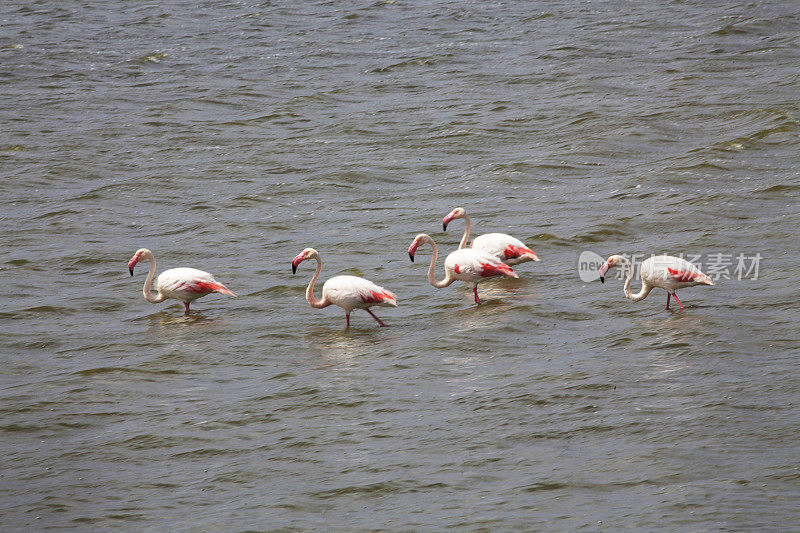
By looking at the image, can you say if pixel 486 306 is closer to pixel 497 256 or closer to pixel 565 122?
pixel 497 256

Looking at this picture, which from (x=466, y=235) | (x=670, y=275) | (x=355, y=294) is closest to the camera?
(x=670, y=275)

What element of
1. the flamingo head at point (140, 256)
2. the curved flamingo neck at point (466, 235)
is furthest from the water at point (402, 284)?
the curved flamingo neck at point (466, 235)

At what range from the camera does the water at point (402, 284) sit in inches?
313

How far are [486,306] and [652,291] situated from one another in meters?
1.75

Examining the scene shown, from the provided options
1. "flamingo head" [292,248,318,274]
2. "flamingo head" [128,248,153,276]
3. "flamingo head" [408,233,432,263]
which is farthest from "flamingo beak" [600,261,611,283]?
"flamingo head" [128,248,153,276]

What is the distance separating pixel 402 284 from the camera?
42.0 feet

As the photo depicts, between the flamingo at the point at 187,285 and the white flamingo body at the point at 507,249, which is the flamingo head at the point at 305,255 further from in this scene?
the white flamingo body at the point at 507,249

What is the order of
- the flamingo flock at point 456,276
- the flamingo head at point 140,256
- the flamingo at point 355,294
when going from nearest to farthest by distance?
1. the flamingo flock at point 456,276
2. the flamingo at point 355,294
3. the flamingo head at point 140,256

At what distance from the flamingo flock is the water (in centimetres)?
26

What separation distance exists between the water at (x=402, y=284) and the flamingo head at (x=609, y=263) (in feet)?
1.03

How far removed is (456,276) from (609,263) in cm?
158

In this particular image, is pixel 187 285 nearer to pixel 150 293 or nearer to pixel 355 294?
pixel 150 293

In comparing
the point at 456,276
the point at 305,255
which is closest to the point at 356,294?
the point at 305,255

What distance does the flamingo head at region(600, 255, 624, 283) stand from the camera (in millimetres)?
11414
